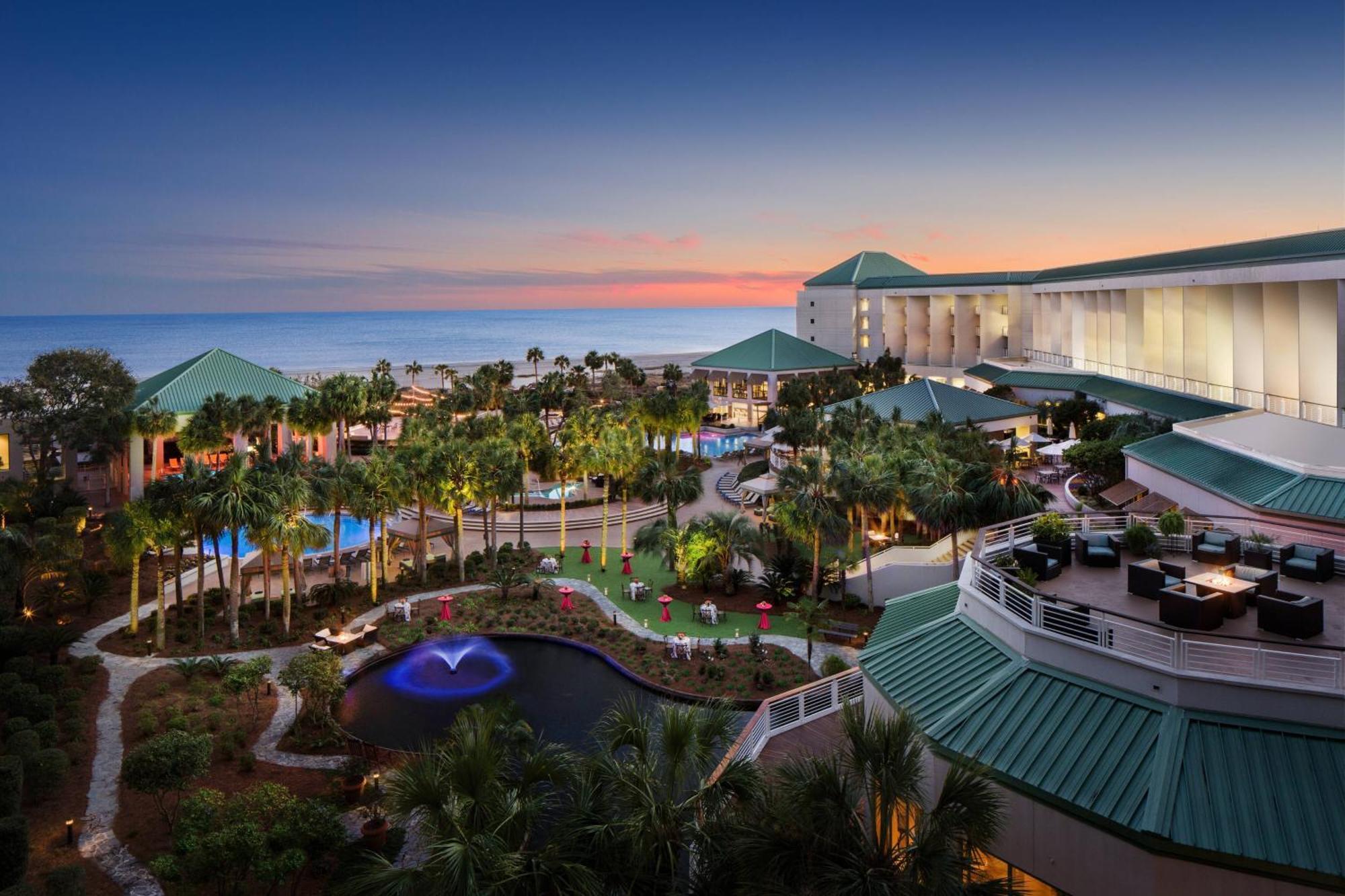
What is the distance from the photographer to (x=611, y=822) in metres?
9.77

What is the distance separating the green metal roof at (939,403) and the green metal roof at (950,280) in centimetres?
2376

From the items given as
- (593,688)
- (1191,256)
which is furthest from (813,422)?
(593,688)

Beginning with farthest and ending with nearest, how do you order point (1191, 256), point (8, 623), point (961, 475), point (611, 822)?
point (1191, 256) < point (961, 475) < point (8, 623) < point (611, 822)

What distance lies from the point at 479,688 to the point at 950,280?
68456mm

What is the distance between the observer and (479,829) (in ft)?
32.6

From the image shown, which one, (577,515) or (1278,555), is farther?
(577,515)

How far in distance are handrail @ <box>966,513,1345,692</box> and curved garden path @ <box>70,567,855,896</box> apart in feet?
38.3

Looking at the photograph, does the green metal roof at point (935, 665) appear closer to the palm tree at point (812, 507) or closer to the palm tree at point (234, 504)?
the palm tree at point (812, 507)

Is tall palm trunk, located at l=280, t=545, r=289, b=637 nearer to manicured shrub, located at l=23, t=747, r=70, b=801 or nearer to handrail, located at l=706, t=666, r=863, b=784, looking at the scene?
manicured shrub, located at l=23, t=747, r=70, b=801

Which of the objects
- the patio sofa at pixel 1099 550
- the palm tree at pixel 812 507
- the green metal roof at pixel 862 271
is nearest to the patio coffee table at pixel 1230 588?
the patio sofa at pixel 1099 550

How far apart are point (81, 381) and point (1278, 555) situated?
53237 millimetres

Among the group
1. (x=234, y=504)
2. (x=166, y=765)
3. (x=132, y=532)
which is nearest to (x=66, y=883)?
(x=166, y=765)

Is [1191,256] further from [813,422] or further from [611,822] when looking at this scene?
[611,822]

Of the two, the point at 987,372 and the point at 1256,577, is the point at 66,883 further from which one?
the point at 987,372
